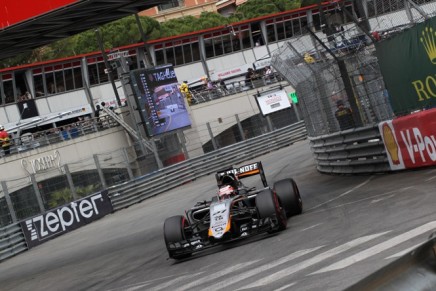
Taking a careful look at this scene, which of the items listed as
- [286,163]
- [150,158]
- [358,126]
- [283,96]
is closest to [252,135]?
[283,96]

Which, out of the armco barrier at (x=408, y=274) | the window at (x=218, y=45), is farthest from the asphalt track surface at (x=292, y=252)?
the window at (x=218, y=45)

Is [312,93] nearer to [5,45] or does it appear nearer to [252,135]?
[5,45]

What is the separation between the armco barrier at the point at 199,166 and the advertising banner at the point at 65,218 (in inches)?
41.3

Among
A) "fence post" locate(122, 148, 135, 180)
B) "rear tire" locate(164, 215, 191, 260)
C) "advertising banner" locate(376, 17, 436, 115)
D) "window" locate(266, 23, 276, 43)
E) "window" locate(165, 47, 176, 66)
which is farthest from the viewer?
"window" locate(266, 23, 276, 43)

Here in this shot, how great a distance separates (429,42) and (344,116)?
15.4 ft

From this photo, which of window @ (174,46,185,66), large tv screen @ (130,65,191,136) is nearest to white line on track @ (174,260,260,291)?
large tv screen @ (130,65,191,136)

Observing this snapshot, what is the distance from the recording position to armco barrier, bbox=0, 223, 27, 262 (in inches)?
936

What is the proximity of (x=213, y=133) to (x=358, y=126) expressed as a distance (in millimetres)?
21970

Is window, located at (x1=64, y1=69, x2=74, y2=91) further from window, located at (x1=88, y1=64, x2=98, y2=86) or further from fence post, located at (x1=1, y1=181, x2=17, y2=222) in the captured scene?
fence post, located at (x1=1, y1=181, x2=17, y2=222)

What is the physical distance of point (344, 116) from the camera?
753 inches

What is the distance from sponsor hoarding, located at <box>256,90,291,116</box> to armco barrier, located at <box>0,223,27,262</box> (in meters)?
20.8

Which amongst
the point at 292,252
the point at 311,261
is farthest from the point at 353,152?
the point at 311,261

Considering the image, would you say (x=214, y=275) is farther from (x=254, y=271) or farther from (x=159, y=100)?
(x=159, y=100)

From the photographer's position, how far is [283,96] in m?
44.7
